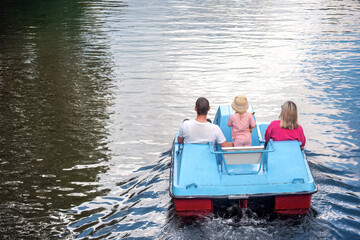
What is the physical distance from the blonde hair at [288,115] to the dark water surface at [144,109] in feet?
3.39

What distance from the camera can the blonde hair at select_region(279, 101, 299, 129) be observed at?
613cm

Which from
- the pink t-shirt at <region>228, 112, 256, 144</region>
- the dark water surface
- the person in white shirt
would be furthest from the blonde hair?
the dark water surface

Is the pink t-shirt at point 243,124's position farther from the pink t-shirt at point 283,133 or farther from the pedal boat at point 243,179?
the pedal boat at point 243,179

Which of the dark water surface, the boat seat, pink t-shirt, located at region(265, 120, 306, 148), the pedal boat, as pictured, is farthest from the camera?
pink t-shirt, located at region(265, 120, 306, 148)

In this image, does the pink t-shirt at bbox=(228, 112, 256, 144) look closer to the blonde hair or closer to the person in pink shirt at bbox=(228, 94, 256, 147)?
the person in pink shirt at bbox=(228, 94, 256, 147)

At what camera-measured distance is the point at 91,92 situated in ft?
39.5

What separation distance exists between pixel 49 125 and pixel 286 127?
5400mm

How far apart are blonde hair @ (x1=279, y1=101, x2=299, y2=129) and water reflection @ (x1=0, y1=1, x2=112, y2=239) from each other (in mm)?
2855

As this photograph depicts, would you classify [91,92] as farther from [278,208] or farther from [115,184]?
[278,208]

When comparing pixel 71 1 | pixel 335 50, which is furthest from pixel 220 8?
pixel 335 50

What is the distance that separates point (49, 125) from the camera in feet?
31.6

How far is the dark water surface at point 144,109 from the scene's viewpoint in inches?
223

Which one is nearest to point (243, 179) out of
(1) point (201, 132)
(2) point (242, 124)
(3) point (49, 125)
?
(1) point (201, 132)

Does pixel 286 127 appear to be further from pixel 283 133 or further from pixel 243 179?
pixel 243 179
